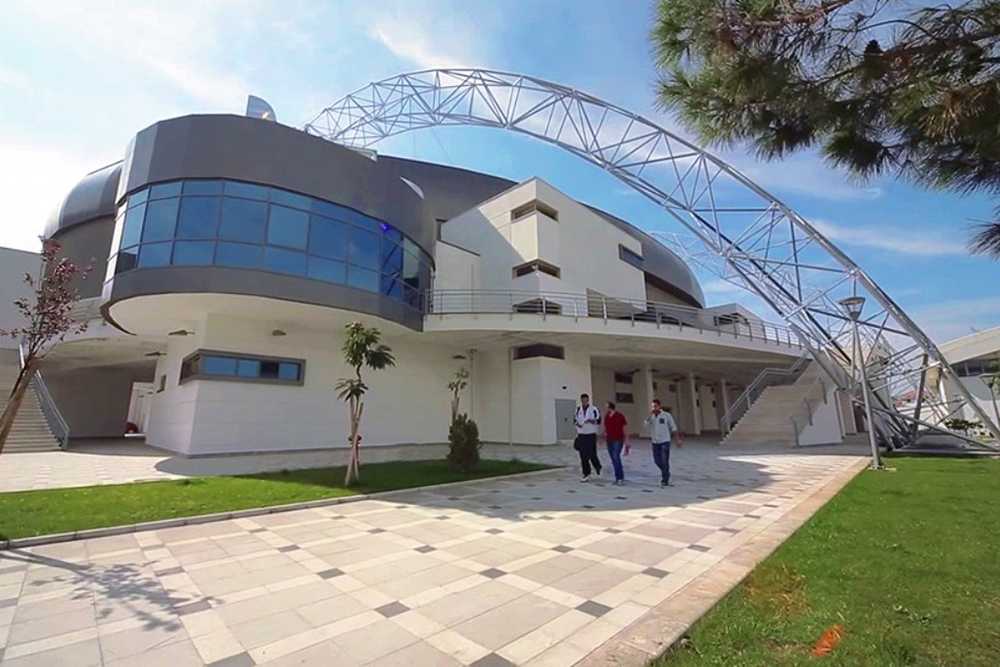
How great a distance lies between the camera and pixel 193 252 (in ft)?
40.2

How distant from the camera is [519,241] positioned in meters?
21.5

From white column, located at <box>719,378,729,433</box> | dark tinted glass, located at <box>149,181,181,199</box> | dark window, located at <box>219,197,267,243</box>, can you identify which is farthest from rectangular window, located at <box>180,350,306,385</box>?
white column, located at <box>719,378,729,433</box>

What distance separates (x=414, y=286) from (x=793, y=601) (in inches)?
606

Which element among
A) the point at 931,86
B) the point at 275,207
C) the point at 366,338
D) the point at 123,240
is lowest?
the point at 366,338

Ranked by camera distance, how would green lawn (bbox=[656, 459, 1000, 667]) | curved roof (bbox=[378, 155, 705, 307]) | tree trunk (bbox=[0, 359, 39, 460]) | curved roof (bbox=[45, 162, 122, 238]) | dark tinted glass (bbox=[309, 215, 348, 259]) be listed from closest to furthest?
1. green lawn (bbox=[656, 459, 1000, 667])
2. tree trunk (bbox=[0, 359, 39, 460])
3. dark tinted glass (bbox=[309, 215, 348, 259])
4. curved roof (bbox=[45, 162, 122, 238])
5. curved roof (bbox=[378, 155, 705, 307])

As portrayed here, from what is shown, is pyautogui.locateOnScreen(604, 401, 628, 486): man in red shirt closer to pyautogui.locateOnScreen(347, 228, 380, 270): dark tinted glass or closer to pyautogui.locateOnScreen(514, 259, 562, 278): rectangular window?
pyautogui.locateOnScreen(347, 228, 380, 270): dark tinted glass

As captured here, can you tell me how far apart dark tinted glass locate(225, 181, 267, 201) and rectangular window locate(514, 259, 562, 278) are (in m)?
11.5

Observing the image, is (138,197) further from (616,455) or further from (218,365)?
(616,455)

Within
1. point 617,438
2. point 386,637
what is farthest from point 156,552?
point 617,438

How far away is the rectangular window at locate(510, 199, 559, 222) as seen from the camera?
21500 millimetres

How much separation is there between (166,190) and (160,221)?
90 centimetres

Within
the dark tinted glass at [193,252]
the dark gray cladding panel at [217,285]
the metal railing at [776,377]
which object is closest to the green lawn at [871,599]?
the dark gray cladding panel at [217,285]

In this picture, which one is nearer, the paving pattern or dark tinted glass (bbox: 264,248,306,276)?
the paving pattern

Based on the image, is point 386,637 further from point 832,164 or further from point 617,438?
point 617,438
